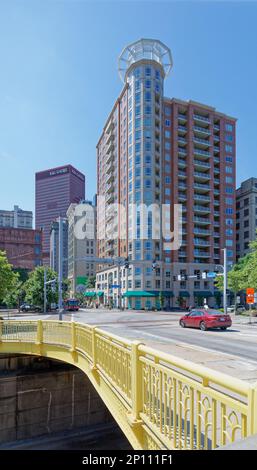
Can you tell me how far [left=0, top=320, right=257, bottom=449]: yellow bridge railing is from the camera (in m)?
2.53

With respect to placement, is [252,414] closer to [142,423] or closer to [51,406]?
[142,423]

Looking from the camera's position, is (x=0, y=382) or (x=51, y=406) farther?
(x=51, y=406)

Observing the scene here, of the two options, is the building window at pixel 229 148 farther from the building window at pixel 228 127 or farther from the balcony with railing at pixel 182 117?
the balcony with railing at pixel 182 117

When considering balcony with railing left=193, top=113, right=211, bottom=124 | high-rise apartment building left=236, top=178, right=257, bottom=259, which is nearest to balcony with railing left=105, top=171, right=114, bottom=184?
balcony with railing left=193, top=113, right=211, bottom=124

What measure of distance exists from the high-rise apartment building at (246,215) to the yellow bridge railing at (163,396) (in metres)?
72.8

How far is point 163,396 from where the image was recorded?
395 cm

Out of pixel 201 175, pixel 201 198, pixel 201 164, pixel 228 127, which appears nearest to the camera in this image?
pixel 201 198

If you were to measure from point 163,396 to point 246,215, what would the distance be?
79.8m

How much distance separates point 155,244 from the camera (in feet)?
202

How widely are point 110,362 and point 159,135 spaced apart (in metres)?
63.4

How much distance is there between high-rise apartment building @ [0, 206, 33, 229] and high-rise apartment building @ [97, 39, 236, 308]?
13162 cm

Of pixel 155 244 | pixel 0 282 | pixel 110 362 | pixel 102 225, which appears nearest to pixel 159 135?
pixel 155 244

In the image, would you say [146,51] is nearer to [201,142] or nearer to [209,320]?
[201,142]

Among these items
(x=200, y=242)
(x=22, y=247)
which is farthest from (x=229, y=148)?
(x=22, y=247)
